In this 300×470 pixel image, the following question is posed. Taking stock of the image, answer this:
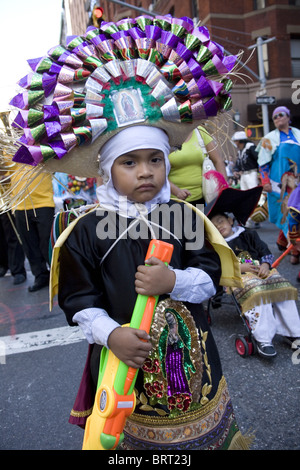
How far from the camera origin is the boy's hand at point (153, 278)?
127 centimetres

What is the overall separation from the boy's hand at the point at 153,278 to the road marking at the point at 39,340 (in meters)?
2.33

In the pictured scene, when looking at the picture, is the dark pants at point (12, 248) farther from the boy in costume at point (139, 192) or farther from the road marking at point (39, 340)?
the boy in costume at point (139, 192)

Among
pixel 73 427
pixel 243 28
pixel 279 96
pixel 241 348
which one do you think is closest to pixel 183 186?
pixel 241 348

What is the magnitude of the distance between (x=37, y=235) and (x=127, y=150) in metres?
4.50

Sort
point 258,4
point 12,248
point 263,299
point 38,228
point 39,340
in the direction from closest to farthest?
point 263,299
point 39,340
point 38,228
point 12,248
point 258,4

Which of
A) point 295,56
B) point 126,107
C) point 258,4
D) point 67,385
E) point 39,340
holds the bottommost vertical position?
point 39,340

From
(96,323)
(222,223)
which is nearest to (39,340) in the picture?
(222,223)

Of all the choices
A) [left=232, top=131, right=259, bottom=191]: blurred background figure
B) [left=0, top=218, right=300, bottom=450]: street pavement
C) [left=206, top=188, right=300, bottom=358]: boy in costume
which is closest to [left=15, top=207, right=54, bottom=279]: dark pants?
[left=0, top=218, right=300, bottom=450]: street pavement

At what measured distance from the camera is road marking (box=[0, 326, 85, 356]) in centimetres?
341

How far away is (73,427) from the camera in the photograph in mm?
2191

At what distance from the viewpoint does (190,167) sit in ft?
9.76

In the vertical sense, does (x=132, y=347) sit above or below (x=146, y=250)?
below

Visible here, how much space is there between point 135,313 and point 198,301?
0.95 ft

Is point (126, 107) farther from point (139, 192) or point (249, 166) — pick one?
point (249, 166)
